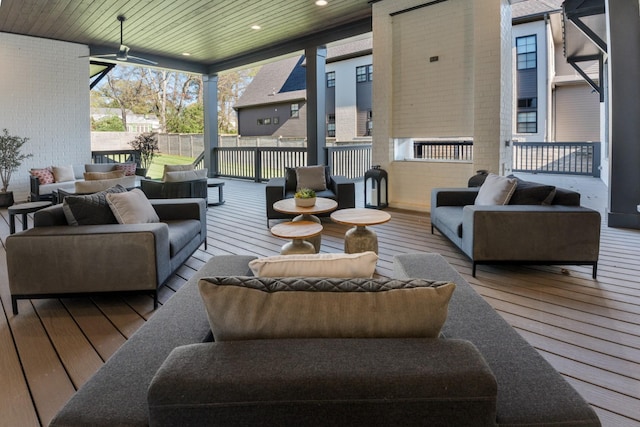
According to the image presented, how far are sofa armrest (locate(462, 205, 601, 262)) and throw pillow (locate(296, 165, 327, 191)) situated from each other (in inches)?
114

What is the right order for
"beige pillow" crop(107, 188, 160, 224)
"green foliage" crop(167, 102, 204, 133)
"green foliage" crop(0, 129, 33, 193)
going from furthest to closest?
"green foliage" crop(167, 102, 204, 133)
"green foliage" crop(0, 129, 33, 193)
"beige pillow" crop(107, 188, 160, 224)

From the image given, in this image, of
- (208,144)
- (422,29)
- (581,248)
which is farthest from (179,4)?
(581,248)

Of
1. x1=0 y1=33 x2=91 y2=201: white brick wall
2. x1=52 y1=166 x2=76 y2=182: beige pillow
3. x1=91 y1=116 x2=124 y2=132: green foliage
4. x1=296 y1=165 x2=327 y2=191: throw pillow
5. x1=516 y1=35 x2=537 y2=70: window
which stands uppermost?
x1=516 y1=35 x2=537 y2=70: window

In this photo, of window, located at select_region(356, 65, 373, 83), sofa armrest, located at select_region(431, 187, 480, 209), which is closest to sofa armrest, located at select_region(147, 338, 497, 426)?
sofa armrest, located at select_region(431, 187, 480, 209)

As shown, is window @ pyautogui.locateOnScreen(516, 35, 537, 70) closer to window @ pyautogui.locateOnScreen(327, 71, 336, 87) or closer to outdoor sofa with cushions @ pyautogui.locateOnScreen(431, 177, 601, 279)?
window @ pyautogui.locateOnScreen(327, 71, 336, 87)

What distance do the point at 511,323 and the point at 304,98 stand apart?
14.3m

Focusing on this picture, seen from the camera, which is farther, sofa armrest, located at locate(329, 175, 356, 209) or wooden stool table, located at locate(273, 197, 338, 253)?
sofa armrest, located at locate(329, 175, 356, 209)

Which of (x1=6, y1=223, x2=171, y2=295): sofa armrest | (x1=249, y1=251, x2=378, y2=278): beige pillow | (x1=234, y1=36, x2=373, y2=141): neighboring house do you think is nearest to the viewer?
(x1=249, y1=251, x2=378, y2=278): beige pillow

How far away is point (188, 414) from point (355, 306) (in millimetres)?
448

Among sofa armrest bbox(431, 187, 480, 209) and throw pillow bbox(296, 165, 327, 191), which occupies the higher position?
throw pillow bbox(296, 165, 327, 191)

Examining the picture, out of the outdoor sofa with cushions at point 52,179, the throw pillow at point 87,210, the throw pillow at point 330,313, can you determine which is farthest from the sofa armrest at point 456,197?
the outdoor sofa with cushions at point 52,179

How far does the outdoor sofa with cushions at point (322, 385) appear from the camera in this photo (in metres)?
0.83

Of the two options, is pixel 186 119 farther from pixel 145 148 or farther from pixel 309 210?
pixel 309 210

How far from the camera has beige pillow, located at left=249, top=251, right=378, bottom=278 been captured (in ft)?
4.03
